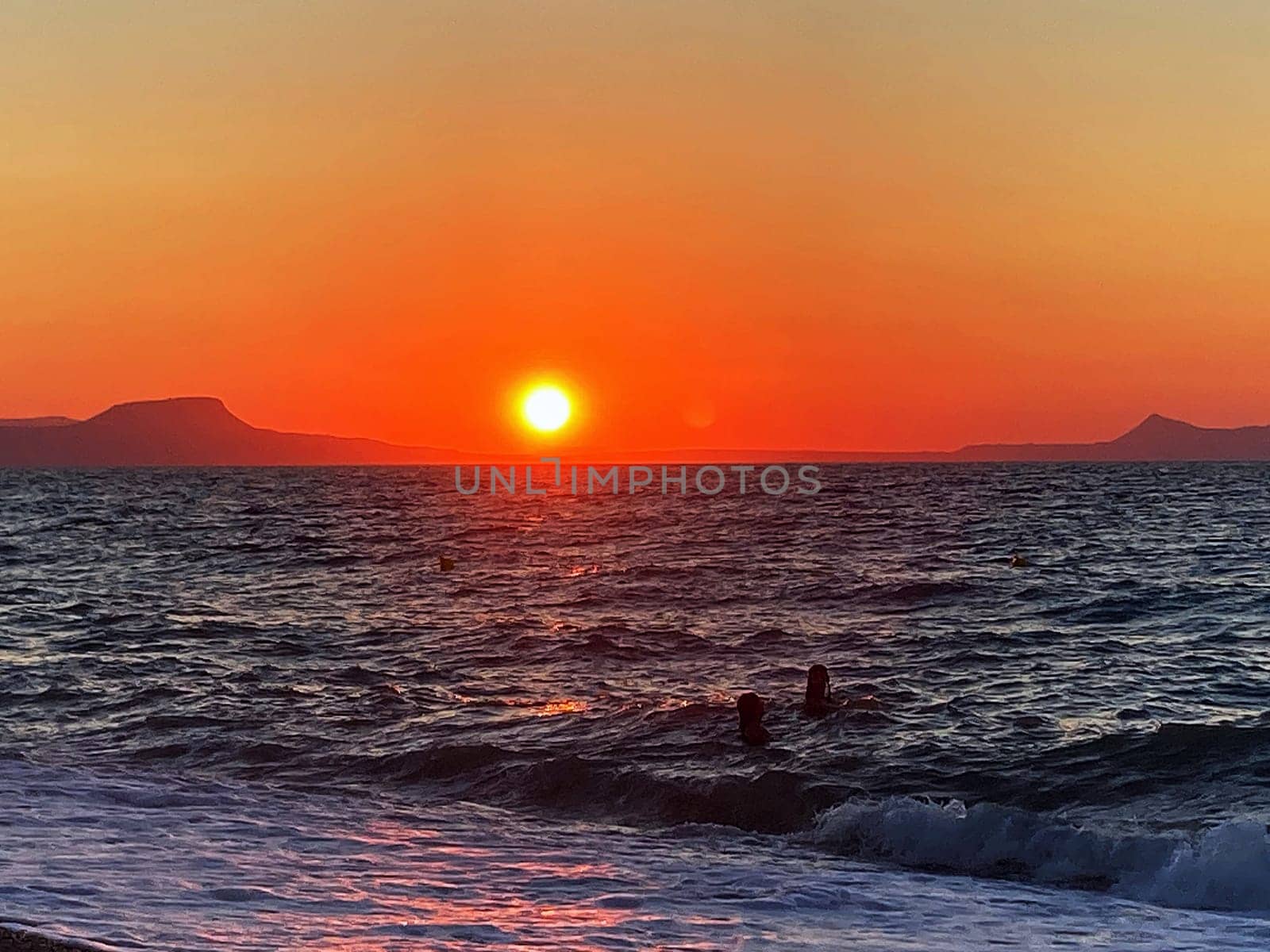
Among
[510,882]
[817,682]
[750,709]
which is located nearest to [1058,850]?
[750,709]

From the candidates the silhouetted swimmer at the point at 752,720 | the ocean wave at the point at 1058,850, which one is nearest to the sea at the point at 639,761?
the ocean wave at the point at 1058,850

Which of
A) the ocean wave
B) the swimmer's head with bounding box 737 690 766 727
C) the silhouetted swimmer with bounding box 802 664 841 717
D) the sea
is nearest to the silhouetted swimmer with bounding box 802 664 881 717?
the silhouetted swimmer with bounding box 802 664 841 717

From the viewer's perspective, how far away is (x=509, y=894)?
11.1 meters

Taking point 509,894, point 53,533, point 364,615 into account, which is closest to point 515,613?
point 364,615

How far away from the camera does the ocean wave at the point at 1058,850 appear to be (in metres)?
12.2

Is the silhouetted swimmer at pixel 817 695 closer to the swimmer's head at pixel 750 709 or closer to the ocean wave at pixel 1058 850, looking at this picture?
the swimmer's head at pixel 750 709

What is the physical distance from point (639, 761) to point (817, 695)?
3.96 metres

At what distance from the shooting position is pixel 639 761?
57.6 ft

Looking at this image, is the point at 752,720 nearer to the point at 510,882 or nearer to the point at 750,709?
the point at 750,709

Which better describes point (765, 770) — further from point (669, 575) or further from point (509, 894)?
point (669, 575)

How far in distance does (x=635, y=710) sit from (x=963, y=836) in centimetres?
752

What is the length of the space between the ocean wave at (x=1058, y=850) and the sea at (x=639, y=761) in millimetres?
49

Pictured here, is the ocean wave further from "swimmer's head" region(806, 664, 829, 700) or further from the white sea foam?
"swimmer's head" region(806, 664, 829, 700)

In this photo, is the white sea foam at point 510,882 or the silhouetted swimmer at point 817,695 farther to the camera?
the silhouetted swimmer at point 817,695
